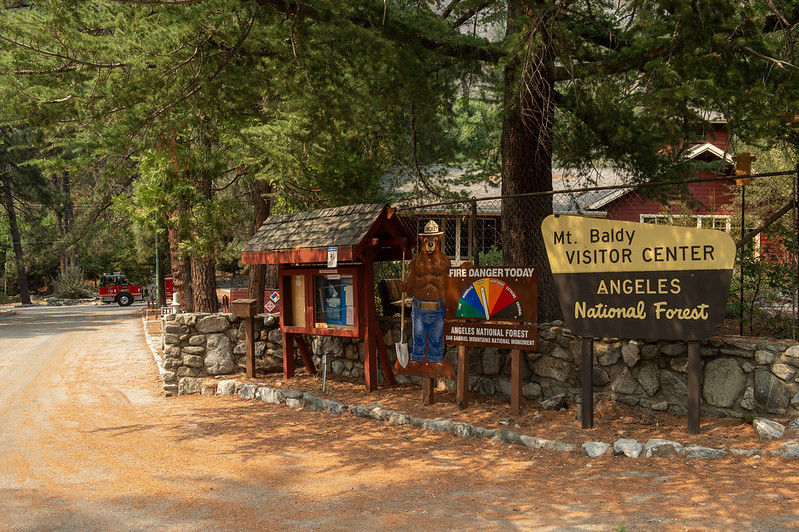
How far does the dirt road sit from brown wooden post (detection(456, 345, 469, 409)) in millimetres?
852

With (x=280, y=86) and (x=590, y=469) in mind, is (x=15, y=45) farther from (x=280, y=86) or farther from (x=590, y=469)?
(x=590, y=469)

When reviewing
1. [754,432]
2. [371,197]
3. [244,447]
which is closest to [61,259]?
[371,197]

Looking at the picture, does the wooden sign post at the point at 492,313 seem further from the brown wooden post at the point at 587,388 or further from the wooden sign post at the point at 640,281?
the brown wooden post at the point at 587,388

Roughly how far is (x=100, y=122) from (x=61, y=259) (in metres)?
51.9

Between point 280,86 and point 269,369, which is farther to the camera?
point 269,369

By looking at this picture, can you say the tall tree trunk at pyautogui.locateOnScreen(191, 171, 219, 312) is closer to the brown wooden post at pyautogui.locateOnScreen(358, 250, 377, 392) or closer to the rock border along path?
the rock border along path

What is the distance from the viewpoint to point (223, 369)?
11.5 m

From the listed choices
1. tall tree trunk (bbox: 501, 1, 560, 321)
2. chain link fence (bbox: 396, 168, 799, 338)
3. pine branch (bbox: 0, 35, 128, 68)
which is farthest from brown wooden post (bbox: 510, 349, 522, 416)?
pine branch (bbox: 0, 35, 128, 68)

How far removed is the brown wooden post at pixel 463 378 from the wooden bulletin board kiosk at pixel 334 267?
1594 millimetres

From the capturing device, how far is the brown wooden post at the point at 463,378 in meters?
8.52

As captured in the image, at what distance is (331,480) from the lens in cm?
635

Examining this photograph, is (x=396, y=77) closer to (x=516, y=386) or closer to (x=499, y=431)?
(x=516, y=386)

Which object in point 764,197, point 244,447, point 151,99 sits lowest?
point 244,447

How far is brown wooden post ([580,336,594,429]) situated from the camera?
7328 millimetres
